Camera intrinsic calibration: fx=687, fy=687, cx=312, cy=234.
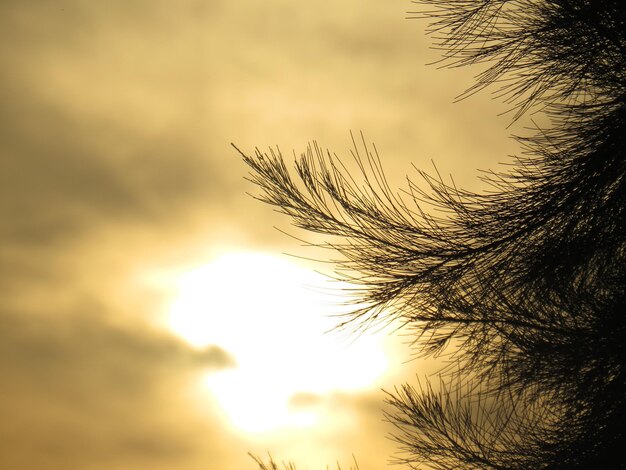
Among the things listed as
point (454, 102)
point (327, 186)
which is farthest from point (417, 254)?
point (454, 102)

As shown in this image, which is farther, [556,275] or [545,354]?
[545,354]

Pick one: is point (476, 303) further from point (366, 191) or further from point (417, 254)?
point (366, 191)

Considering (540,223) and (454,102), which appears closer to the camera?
(540,223)

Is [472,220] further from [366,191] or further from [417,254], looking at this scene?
[366,191]

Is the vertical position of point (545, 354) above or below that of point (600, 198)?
below

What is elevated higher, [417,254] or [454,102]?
[454,102]

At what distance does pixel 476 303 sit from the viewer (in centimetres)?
368

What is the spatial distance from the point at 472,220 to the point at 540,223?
0.33 meters

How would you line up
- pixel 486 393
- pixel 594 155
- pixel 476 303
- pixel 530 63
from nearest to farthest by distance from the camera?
pixel 594 155 → pixel 476 303 → pixel 530 63 → pixel 486 393

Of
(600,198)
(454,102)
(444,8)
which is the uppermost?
(444,8)

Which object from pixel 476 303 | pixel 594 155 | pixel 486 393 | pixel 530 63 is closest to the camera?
pixel 594 155

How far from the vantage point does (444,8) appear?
3969mm

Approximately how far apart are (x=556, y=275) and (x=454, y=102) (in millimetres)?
1080

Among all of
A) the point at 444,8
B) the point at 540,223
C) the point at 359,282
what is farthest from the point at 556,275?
the point at 444,8
